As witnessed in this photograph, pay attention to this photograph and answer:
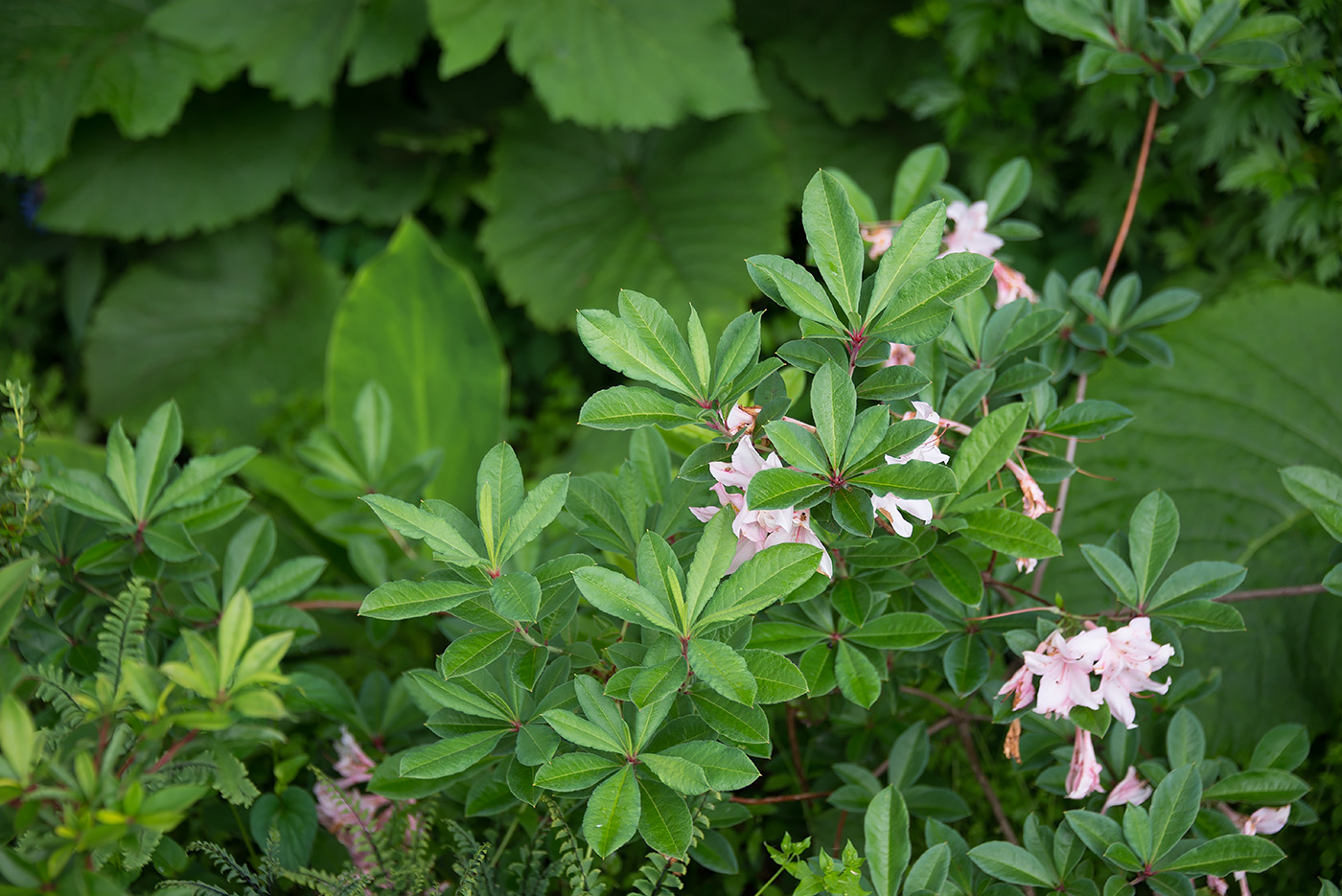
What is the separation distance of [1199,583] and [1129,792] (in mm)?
201

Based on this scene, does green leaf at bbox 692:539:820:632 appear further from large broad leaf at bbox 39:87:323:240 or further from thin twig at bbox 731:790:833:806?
large broad leaf at bbox 39:87:323:240

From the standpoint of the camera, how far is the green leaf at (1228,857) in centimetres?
68

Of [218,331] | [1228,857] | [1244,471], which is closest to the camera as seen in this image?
[1228,857]

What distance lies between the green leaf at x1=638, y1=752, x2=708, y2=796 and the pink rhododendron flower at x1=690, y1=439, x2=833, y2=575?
0.43 feet

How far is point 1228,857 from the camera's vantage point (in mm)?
692

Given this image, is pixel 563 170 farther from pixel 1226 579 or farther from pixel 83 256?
pixel 1226 579

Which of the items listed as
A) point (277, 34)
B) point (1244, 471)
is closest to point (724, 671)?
point (1244, 471)

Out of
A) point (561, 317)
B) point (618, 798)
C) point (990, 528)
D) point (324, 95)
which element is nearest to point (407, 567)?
point (618, 798)

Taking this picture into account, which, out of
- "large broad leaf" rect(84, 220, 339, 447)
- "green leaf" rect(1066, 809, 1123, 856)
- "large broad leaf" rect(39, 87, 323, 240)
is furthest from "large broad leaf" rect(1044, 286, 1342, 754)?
"large broad leaf" rect(39, 87, 323, 240)

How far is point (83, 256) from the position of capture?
2176 millimetres

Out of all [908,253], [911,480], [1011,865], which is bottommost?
[1011,865]

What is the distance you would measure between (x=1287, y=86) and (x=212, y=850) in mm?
1477

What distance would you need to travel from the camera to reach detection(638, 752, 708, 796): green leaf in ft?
1.99

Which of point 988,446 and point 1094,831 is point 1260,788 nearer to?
point 1094,831
